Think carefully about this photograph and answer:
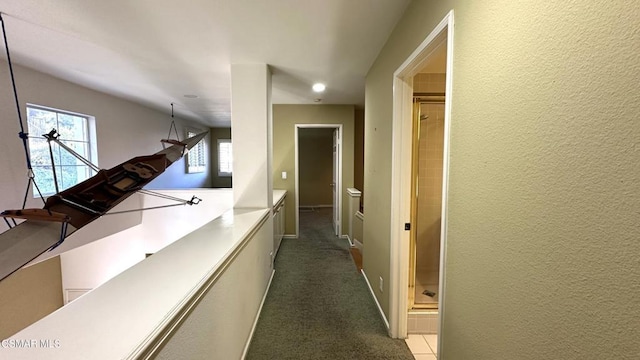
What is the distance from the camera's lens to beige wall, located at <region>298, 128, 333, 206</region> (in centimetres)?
759

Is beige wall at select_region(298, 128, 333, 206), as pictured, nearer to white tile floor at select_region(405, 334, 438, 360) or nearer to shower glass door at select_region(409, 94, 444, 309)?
shower glass door at select_region(409, 94, 444, 309)

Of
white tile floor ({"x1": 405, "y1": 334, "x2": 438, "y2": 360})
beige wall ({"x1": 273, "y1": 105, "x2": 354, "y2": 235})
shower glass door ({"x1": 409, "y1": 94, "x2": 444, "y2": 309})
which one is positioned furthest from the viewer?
beige wall ({"x1": 273, "y1": 105, "x2": 354, "y2": 235})

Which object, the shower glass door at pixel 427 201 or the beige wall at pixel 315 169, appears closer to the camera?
the shower glass door at pixel 427 201

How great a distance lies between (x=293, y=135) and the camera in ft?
15.0

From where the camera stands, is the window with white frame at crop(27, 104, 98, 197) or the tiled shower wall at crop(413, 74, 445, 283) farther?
the window with white frame at crop(27, 104, 98, 197)

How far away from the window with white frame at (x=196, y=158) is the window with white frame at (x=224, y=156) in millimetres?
624

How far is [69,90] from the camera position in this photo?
324 cm

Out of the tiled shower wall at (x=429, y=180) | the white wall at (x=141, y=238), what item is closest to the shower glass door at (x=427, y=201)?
the tiled shower wall at (x=429, y=180)

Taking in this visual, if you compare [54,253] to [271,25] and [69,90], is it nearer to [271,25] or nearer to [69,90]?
[69,90]

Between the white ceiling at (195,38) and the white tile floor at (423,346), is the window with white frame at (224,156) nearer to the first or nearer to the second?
the white ceiling at (195,38)

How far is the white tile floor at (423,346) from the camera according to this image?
184cm

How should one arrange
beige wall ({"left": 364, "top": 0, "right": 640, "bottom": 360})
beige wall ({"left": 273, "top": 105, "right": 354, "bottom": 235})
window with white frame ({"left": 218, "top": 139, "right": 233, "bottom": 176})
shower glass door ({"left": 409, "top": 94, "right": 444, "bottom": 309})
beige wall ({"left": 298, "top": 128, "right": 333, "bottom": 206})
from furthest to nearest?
window with white frame ({"left": 218, "top": 139, "right": 233, "bottom": 176}), beige wall ({"left": 298, "top": 128, "right": 333, "bottom": 206}), beige wall ({"left": 273, "top": 105, "right": 354, "bottom": 235}), shower glass door ({"left": 409, "top": 94, "right": 444, "bottom": 309}), beige wall ({"left": 364, "top": 0, "right": 640, "bottom": 360})

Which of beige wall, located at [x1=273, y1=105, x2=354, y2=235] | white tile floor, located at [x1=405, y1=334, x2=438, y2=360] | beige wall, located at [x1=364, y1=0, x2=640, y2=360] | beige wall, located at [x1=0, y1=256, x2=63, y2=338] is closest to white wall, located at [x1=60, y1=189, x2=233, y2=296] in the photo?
beige wall, located at [x1=0, y1=256, x2=63, y2=338]

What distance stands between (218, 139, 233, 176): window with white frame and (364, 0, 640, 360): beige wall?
27.5 feet
